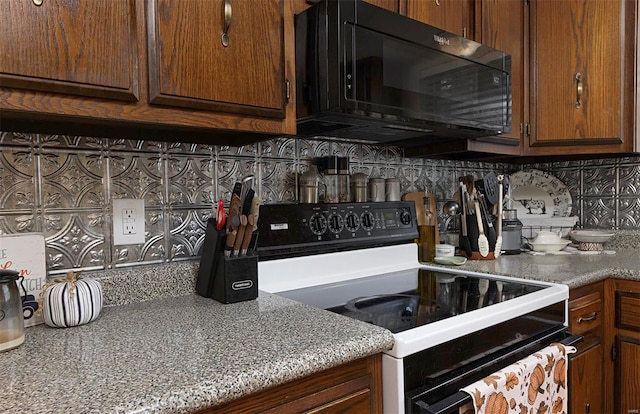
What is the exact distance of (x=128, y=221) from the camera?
1.16 meters

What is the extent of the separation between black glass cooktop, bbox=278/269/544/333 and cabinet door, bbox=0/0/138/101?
71 centimetres

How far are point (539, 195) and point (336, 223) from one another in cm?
146

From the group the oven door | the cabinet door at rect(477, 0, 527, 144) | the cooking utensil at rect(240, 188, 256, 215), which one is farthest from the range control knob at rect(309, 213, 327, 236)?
the cabinet door at rect(477, 0, 527, 144)

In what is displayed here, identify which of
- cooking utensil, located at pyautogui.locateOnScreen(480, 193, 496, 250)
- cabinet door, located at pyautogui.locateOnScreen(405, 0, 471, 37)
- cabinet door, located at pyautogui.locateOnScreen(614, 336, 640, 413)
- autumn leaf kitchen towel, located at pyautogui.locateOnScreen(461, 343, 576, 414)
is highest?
cabinet door, located at pyautogui.locateOnScreen(405, 0, 471, 37)

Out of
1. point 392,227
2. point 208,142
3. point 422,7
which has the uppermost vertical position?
point 422,7

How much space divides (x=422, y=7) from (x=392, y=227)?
30.8 inches

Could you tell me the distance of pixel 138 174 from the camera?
3.85 feet

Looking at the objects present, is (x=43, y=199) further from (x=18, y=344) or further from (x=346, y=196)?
(x=346, y=196)

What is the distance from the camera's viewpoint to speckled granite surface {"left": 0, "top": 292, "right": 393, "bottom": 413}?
1.88 feet

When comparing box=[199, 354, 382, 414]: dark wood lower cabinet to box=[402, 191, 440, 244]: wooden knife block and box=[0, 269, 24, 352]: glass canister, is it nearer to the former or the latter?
box=[0, 269, 24, 352]: glass canister

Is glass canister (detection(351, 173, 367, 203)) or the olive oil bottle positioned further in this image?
the olive oil bottle

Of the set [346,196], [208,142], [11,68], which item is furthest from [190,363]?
[346,196]

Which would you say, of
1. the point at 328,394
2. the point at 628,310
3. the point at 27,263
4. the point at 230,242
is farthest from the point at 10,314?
the point at 628,310

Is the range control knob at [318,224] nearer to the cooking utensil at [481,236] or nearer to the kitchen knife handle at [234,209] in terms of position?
the kitchen knife handle at [234,209]
